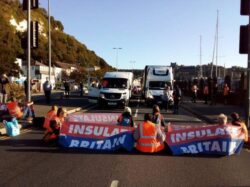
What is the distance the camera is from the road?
27.7 ft

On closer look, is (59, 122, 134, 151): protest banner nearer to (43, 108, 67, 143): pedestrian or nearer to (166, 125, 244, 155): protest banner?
(43, 108, 67, 143): pedestrian

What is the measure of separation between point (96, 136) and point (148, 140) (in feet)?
4.90

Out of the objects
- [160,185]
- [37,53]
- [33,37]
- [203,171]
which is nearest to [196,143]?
[203,171]

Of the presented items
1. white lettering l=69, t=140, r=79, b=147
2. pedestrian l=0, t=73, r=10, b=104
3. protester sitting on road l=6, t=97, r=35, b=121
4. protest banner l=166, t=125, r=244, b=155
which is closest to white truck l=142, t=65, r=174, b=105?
pedestrian l=0, t=73, r=10, b=104

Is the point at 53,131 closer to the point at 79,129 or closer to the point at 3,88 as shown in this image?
the point at 79,129

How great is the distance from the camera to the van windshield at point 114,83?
33.8 meters

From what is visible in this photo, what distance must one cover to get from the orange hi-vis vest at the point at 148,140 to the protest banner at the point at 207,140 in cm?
34

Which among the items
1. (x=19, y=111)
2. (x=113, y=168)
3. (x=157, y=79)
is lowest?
(x=113, y=168)

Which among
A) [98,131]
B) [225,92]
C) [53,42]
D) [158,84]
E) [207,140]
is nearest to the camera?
[207,140]

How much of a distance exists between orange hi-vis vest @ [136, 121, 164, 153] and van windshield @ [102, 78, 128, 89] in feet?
71.2

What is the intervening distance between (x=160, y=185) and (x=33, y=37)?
14.6 metres

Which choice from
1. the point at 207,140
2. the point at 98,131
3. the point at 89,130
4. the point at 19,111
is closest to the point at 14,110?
the point at 19,111

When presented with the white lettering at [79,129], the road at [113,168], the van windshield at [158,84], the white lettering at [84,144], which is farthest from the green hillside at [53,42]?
the road at [113,168]

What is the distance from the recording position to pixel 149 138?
11922 mm
